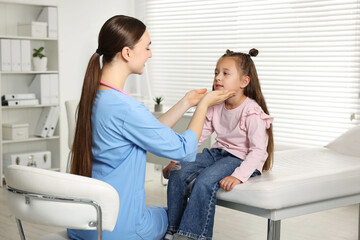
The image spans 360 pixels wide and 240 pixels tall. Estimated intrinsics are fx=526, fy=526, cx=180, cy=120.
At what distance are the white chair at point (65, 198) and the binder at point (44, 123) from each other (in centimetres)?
329

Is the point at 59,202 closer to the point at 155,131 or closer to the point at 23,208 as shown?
the point at 23,208

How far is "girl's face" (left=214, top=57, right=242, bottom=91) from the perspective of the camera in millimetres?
2035

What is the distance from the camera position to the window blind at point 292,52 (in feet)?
12.7

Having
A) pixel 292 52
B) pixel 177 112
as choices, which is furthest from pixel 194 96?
pixel 292 52

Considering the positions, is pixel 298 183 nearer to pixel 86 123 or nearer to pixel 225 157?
pixel 225 157

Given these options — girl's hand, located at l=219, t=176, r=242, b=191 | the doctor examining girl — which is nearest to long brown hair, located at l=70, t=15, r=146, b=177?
the doctor examining girl

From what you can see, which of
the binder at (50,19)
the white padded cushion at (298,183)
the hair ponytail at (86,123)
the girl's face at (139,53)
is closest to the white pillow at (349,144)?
the white padded cushion at (298,183)

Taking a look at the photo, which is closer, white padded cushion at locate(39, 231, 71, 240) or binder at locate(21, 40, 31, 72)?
white padded cushion at locate(39, 231, 71, 240)

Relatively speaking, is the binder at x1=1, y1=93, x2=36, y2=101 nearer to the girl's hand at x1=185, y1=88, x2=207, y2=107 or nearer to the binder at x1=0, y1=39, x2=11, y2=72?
the binder at x1=0, y1=39, x2=11, y2=72

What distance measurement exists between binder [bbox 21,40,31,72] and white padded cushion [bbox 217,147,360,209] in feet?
9.19

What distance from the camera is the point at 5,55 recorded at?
436 cm

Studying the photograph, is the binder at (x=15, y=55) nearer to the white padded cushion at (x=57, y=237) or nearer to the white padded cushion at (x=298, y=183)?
the white padded cushion at (x=298, y=183)

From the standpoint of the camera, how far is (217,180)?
1846mm

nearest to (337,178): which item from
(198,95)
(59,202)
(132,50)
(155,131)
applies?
(198,95)
